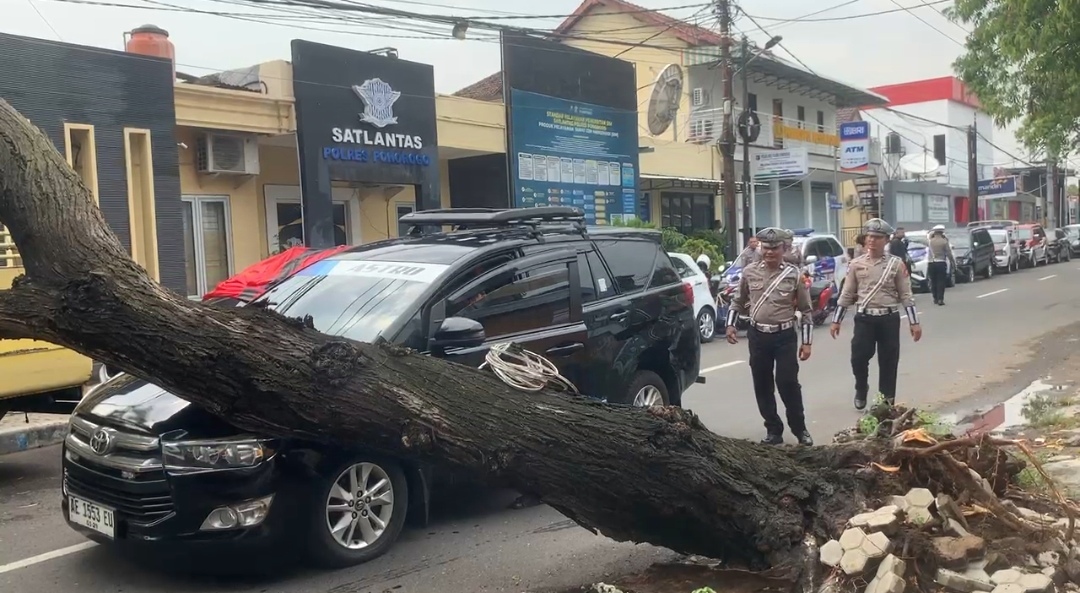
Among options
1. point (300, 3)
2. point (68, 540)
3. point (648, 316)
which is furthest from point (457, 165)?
point (68, 540)

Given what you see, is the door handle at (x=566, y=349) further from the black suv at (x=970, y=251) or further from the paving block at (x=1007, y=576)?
the black suv at (x=970, y=251)

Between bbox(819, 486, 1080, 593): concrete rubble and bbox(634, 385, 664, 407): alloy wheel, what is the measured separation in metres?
2.77

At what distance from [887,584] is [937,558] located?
429 millimetres

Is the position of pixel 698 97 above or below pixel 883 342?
above

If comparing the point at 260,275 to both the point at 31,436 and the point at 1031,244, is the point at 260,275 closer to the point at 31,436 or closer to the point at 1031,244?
the point at 31,436

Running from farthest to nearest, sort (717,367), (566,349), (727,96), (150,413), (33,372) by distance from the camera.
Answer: (727,96) < (717,367) < (33,372) < (566,349) < (150,413)

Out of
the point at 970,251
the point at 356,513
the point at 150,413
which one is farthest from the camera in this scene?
the point at 970,251

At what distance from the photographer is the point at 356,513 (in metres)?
5.02

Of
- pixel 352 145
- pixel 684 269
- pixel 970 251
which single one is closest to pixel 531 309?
pixel 684 269

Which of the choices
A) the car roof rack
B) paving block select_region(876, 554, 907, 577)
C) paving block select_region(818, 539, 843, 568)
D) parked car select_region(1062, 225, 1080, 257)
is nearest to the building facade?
the car roof rack

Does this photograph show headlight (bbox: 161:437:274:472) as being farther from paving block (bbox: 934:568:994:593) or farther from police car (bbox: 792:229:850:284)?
police car (bbox: 792:229:850:284)

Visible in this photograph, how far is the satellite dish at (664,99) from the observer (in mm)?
26906

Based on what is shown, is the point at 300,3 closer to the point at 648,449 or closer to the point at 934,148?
the point at 648,449

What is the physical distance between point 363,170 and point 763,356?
38.4 ft
